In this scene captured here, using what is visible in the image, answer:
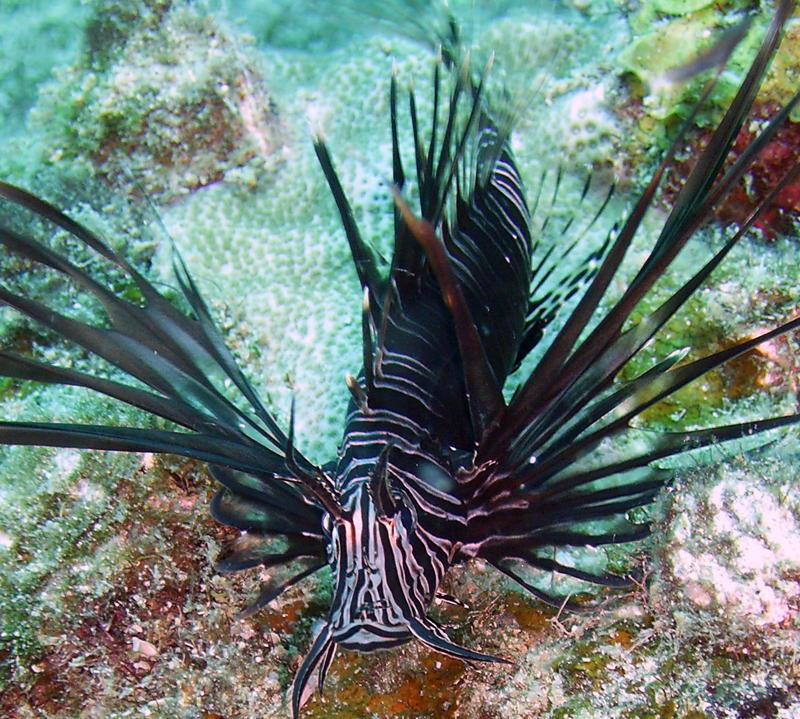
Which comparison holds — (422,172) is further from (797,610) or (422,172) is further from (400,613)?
(797,610)

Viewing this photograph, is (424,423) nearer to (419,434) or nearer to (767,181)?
(419,434)

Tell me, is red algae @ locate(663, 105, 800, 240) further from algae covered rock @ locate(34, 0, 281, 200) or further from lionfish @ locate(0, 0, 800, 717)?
algae covered rock @ locate(34, 0, 281, 200)

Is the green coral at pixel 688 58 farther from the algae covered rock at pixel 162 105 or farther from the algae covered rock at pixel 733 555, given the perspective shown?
the algae covered rock at pixel 733 555

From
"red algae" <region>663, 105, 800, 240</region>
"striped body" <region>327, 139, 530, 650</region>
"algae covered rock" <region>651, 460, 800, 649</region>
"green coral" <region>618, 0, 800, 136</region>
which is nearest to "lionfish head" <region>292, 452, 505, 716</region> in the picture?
"striped body" <region>327, 139, 530, 650</region>

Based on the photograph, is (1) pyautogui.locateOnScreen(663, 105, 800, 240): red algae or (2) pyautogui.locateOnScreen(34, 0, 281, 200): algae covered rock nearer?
(1) pyautogui.locateOnScreen(663, 105, 800, 240): red algae

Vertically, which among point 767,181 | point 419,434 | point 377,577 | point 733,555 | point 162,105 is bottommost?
point 377,577

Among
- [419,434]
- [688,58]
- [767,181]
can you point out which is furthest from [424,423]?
[688,58]

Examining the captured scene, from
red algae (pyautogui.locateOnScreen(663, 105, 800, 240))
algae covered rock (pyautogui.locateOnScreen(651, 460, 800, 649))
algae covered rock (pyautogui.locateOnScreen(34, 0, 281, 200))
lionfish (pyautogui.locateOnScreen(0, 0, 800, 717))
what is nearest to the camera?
lionfish (pyautogui.locateOnScreen(0, 0, 800, 717))

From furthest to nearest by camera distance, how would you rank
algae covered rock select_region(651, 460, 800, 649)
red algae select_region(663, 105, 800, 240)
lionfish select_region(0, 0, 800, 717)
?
red algae select_region(663, 105, 800, 240) → algae covered rock select_region(651, 460, 800, 649) → lionfish select_region(0, 0, 800, 717)

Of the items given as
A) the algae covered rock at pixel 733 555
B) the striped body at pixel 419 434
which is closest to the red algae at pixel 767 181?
the striped body at pixel 419 434
